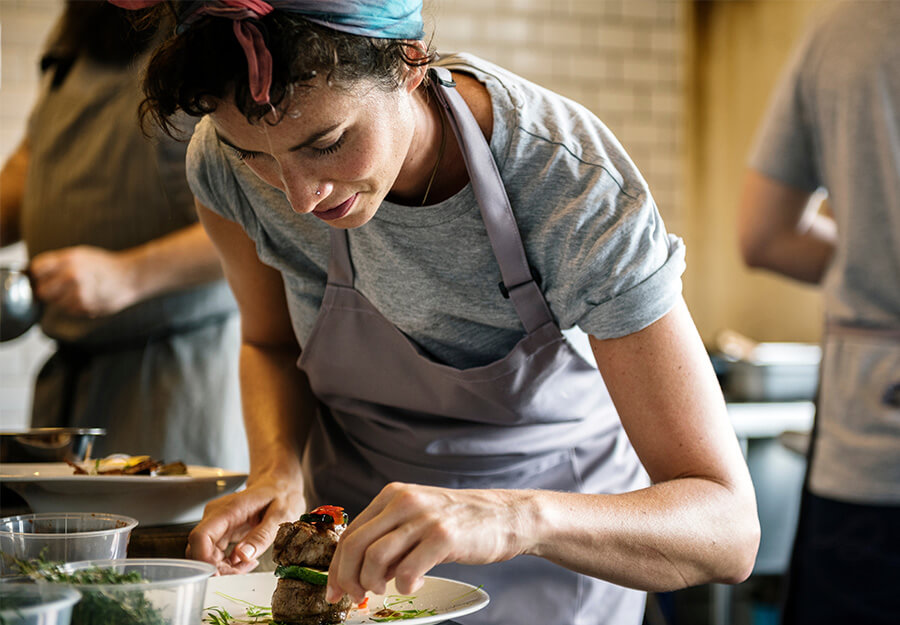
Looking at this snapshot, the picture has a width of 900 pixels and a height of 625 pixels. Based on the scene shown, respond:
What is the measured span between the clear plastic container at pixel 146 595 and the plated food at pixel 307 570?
180 millimetres

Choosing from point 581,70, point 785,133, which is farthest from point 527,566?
point 581,70

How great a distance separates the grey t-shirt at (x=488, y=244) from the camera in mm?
990

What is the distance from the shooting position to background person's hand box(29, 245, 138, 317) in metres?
1.55

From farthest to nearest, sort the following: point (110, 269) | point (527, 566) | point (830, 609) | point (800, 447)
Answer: point (800, 447) < point (830, 609) < point (110, 269) < point (527, 566)

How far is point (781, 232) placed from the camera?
6.60 ft

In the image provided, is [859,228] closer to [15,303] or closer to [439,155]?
[439,155]

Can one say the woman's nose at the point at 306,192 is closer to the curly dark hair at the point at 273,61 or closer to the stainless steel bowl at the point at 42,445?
the curly dark hair at the point at 273,61

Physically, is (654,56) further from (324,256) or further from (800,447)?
(324,256)

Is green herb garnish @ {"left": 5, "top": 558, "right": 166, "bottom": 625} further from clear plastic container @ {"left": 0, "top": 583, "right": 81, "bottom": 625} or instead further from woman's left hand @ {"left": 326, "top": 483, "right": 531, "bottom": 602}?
woman's left hand @ {"left": 326, "top": 483, "right": 531, "bottom": 602}

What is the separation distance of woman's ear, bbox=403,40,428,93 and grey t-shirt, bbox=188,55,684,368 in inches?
3.8

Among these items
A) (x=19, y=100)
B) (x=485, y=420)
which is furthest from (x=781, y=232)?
(x=19, y=100)

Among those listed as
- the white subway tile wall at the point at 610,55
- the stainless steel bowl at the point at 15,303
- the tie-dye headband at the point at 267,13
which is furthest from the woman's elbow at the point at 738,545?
the white subway tile wall at the point at 610,55

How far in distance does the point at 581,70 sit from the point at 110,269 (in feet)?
10.0

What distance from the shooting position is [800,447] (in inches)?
86.0
